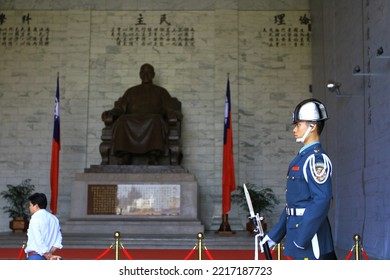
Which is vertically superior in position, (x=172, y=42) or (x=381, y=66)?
(x=172, y=42)

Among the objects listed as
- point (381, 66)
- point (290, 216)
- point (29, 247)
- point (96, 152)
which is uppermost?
point (381, 66)

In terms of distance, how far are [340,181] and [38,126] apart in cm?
572

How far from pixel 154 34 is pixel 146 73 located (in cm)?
131

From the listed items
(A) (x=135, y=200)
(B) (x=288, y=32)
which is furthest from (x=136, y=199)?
(B) (x=288, y=32)

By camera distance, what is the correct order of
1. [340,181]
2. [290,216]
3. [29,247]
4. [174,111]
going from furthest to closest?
[174,111] → [340,181] → [29,247] → [290,216]

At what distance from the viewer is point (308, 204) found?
207cm

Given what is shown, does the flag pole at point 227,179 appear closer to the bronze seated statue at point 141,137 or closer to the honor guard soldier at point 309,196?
the bronze seated statue at point 141,137

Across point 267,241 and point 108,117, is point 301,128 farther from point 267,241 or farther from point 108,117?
point 108,117

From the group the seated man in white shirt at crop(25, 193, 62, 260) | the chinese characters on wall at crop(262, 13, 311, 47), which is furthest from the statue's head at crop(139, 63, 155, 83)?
the seated man in white shirt at crop(25, 193, 62, 260)

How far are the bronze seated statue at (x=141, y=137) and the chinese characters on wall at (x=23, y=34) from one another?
8.68 feet

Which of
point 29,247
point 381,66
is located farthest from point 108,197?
point 29,247

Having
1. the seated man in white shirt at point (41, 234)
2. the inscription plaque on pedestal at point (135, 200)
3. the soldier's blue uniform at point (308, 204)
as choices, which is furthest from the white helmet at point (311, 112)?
the inscription plaque on pedestal at point (135, 200)

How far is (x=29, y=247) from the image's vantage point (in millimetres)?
3215
